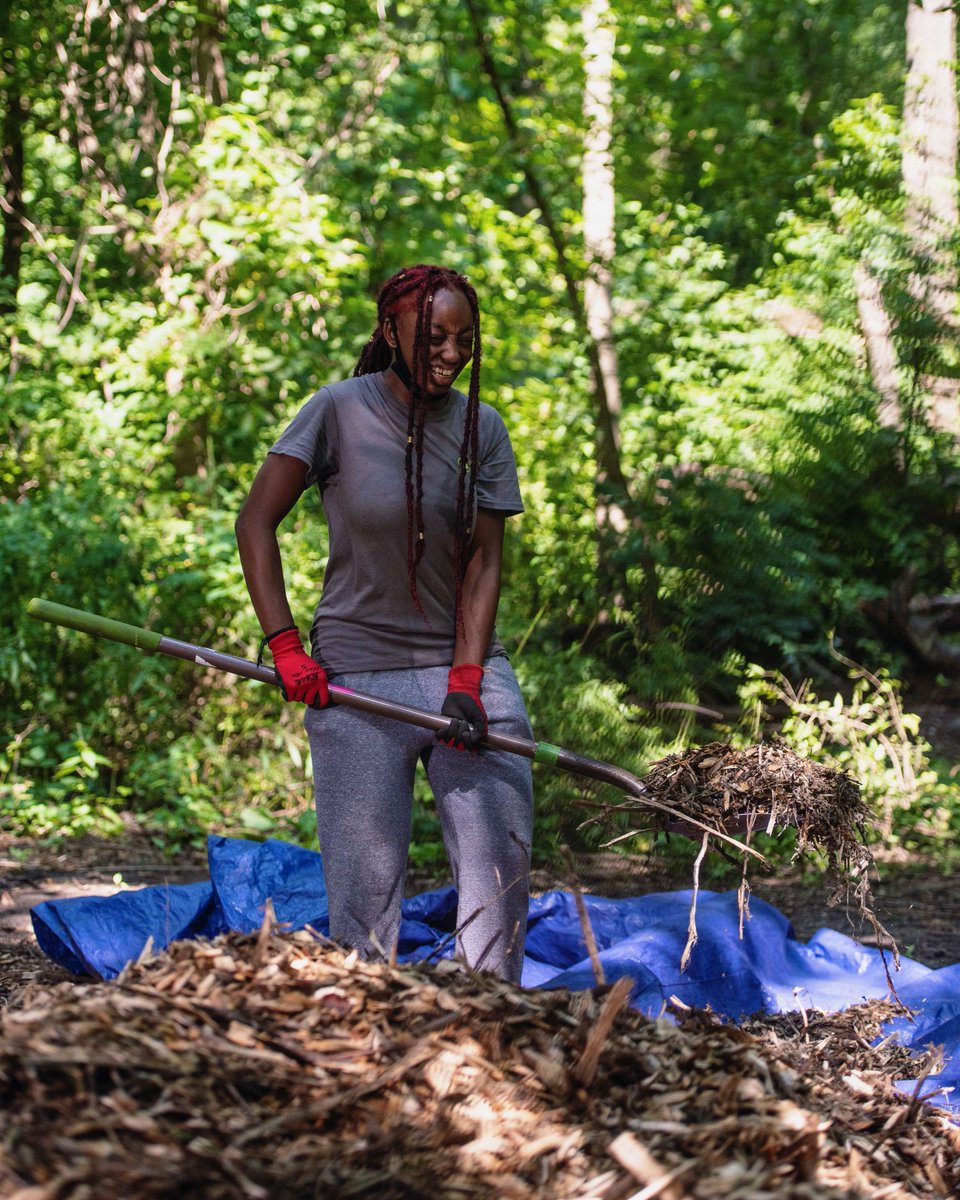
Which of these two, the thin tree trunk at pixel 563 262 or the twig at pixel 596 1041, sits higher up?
the thin tree trunk at pixel 563 262

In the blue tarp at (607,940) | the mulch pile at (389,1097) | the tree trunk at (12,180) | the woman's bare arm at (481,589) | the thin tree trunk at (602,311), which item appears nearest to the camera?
the mulch pile at (389,1097)

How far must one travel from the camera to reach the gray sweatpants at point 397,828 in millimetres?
2824

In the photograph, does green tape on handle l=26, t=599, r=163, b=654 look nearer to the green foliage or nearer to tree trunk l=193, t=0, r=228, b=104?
the green foliage

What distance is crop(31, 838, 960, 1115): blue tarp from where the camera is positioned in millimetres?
3688

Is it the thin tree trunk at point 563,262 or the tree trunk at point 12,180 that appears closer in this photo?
the thin tree trunk at point 563,262

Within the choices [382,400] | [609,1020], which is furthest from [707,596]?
[609,1020]

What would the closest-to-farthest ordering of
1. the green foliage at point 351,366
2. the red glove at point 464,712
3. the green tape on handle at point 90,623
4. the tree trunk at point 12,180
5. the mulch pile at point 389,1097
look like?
the mulch pile at point 389,1097, the red glove at point 464,712, the green tape on handle at point 90,623, the green foliage at point 351,366, the tree trunk at point 12,180

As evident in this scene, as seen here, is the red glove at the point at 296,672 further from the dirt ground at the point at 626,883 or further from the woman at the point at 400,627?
the dirt ground at the point at 626,883

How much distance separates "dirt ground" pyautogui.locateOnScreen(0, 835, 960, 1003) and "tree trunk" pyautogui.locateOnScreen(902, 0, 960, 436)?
3267 mm

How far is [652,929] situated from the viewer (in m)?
3.98

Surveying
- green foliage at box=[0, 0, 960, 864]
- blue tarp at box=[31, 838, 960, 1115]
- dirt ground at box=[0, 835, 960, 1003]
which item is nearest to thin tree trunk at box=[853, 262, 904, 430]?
green foliage at box=[0, 0, 960, 864]

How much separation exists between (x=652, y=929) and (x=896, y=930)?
137cm

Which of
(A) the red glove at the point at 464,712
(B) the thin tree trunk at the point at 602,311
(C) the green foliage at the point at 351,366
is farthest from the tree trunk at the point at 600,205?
(A) the red glove at the point at 464,712

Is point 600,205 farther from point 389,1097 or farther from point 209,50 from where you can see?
point 389,1097
